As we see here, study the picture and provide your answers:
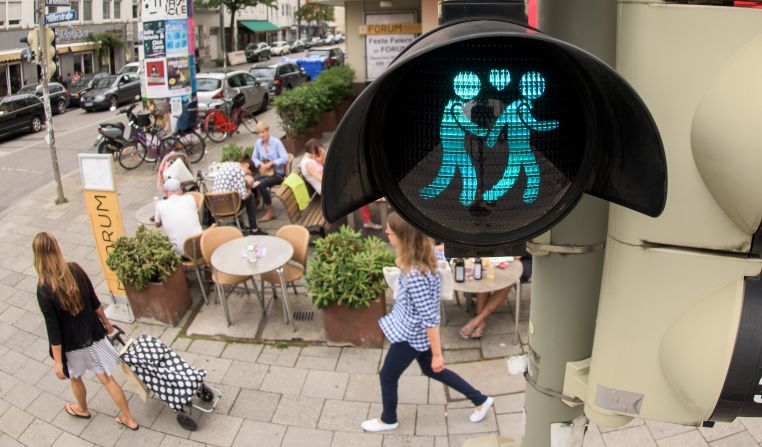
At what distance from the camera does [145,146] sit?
1362 cm

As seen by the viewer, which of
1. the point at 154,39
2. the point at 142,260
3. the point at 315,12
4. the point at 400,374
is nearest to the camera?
the point at 400,374

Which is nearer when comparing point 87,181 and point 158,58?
point 87,181

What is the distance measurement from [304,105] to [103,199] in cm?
674

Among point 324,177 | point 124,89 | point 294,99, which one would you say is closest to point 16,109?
point 124,89

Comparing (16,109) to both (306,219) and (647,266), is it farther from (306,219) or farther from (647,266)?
(647,266)

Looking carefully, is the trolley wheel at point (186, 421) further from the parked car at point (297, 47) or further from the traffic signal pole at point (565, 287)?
the parked car at point (297, 47)

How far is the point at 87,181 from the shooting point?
7.01 metres

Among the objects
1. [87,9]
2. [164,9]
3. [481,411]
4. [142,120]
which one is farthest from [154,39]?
[87,9]

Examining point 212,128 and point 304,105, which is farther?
point 212,128

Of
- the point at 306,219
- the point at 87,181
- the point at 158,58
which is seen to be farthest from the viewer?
the point at 158,58

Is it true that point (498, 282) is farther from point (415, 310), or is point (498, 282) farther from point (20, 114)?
point (20, 114)

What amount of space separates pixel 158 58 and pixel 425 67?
12.7 meters

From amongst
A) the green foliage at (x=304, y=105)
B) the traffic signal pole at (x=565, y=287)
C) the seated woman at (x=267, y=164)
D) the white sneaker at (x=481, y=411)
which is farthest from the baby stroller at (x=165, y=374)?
the green foliage at (x=304, y=105)

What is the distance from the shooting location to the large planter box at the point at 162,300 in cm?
677
